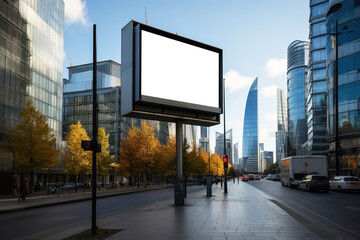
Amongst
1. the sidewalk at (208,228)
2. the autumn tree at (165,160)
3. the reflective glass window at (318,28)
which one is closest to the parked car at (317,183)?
the sidewalk at (208,228)

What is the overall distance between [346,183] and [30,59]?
4470cm

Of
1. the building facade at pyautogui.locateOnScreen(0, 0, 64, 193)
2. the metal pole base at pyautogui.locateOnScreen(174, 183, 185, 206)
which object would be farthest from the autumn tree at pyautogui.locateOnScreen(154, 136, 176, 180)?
the metal pole base at pyautogui.locateOnScreen(174, 183, 185, 206)

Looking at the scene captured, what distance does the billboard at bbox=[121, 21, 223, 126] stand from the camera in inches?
726

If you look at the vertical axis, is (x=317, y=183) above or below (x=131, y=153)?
below

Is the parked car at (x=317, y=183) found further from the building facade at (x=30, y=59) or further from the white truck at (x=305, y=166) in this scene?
the building facade at (x=30, y=59)

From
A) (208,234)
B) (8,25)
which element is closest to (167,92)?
(208,234)

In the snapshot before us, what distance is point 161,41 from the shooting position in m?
19.6

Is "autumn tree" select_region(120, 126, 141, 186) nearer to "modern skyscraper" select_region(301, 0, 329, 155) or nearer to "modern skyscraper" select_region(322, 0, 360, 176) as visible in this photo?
"modern skyscraper" select_region(322, 0, 360, 176)

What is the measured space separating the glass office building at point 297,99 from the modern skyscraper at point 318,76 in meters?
37.5

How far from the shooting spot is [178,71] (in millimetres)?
19703


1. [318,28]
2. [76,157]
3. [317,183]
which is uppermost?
[318,28]

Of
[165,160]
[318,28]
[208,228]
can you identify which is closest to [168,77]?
[208,228]

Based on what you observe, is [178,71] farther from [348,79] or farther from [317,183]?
[348,79]

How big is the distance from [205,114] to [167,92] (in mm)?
3614
